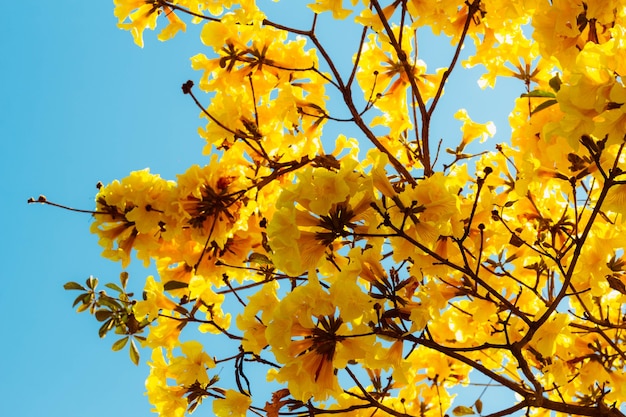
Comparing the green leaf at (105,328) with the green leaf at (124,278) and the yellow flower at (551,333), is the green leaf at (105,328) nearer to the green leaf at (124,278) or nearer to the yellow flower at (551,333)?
the green leaf at (124,278)

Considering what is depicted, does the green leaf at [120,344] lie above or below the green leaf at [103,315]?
below

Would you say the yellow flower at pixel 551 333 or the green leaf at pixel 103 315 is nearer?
the yellow flower at pixel 551 333

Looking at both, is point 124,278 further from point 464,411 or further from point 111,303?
point 464,411

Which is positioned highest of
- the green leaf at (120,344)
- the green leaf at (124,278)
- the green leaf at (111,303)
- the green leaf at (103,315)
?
the green leaf at (124,278)

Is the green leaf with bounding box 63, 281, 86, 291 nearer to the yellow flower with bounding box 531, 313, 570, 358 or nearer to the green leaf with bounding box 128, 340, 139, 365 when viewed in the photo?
the green leaf with bounding box 128, 340, 139, 365

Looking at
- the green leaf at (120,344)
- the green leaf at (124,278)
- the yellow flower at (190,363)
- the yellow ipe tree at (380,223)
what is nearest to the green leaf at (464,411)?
the yellow ipe tree at (380,223)

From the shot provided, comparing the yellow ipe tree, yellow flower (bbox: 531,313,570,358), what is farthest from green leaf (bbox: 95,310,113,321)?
yellow flower (bbox: 531,313,570,358)

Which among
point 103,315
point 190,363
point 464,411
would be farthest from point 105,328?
point 464,411

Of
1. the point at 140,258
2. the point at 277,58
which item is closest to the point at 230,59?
the point at 277,58

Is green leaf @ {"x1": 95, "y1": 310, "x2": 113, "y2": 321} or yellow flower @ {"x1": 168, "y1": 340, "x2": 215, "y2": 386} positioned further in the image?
green leaf @ {"x1": 95, "y1": 310, "x2": 113, "y2": 321}

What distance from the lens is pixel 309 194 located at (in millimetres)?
1984

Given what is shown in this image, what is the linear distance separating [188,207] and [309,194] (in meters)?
1.05

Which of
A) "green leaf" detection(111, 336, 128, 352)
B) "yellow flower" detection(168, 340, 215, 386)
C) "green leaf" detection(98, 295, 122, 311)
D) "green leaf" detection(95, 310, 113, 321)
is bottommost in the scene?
"yellow flower" detection(168, 340, 215, 386)

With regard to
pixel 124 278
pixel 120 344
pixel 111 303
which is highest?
pixel 124 278
